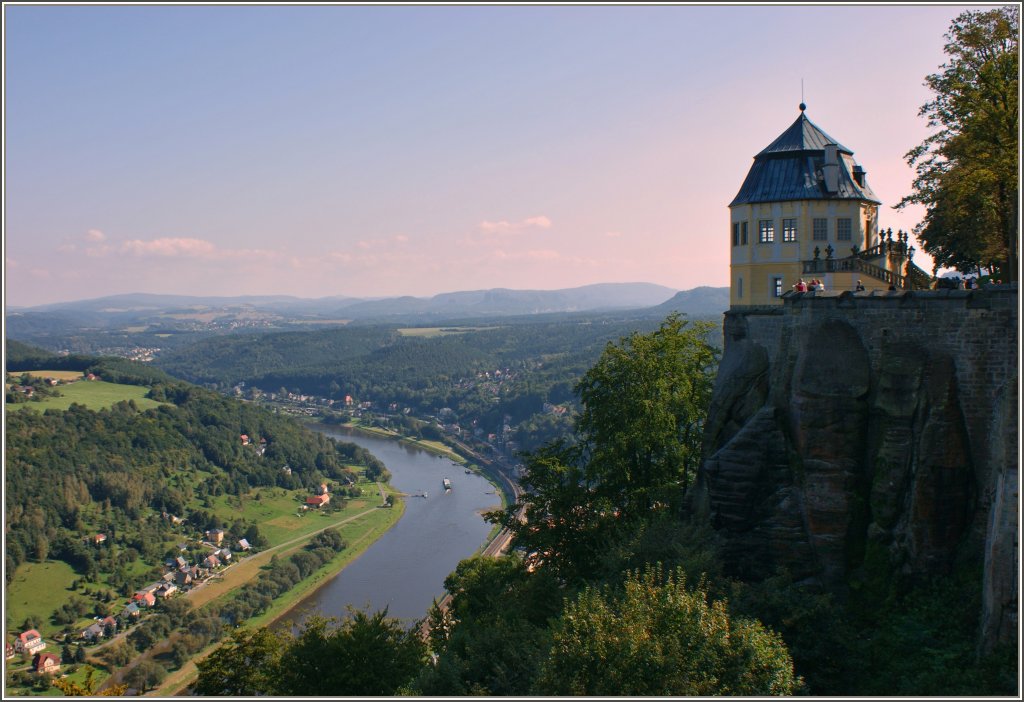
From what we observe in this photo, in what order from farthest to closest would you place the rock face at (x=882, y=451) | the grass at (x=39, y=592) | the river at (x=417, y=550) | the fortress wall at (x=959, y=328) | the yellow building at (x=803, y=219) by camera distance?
1. the grass at (x=39, y=592)
2. the river at (x=417, y=550)
3. the yellow building at (x=803, y=219)
4. the fortress wall at (x=959, y=328)
5. the rock face at (x=882, y=451)

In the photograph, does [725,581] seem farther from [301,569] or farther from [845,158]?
[301,569]

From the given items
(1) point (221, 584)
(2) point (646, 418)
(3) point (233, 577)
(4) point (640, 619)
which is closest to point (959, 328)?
(4) point (640, 619)

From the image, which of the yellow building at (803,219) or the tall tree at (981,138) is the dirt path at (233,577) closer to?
the yellow building at (803,219)

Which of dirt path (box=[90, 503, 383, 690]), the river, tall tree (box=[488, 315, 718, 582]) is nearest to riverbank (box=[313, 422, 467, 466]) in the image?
the river

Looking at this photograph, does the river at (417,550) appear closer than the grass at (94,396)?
Yes

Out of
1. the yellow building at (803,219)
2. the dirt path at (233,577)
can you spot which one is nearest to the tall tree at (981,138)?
the yellow building at (803,219)
